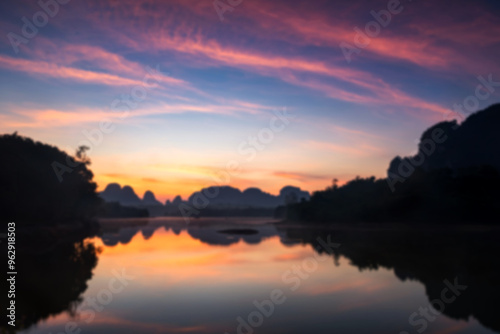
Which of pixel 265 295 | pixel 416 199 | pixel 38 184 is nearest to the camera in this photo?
pixel 265 295

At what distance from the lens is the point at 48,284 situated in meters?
24.3

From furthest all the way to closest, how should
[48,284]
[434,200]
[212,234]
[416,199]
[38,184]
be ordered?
[416,199] < [434,200] < [212,234] < [38,184] < [48,284]

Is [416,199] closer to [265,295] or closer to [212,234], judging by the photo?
[212,234]

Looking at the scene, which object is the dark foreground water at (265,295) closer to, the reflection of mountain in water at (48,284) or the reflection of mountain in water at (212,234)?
the reflection of mountain in water at (48,284)

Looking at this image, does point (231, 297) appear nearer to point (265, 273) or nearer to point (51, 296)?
point (265, 273)

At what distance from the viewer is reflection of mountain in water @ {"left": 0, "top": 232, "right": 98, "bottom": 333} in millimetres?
17438

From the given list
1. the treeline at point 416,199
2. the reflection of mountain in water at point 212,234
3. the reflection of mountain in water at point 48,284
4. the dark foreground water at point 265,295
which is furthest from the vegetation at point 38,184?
the treeline at point 416,199

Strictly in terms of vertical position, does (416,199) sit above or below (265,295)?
above

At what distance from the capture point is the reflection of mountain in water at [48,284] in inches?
687

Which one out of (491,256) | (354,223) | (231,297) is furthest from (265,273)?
(354,223)

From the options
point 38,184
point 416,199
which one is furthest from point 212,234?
point 416,199

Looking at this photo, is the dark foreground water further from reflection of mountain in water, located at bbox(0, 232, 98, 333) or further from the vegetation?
the vegetation

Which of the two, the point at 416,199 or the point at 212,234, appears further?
the point at 416,199

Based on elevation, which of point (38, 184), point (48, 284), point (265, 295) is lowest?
point (48, 284)
